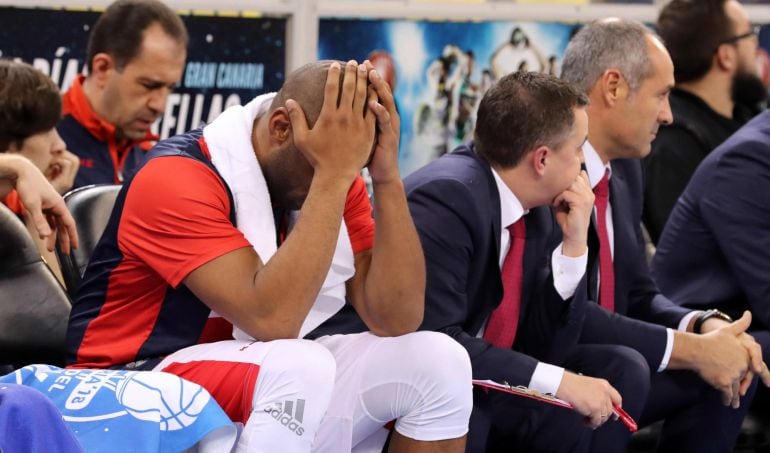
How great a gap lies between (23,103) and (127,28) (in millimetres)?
933

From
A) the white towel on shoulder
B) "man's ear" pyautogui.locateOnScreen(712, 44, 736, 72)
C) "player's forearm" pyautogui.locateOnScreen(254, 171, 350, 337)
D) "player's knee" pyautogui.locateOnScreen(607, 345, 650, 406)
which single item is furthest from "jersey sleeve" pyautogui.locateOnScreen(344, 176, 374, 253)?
"man's ear" pyautogui.locateOnScreen(712, 44, 736, 72)

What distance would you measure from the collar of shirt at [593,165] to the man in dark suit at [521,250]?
0.40 m

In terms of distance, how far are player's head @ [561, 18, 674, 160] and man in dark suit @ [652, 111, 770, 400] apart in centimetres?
24

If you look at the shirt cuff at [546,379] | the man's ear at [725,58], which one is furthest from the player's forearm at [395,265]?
the man's ear at [725,58]

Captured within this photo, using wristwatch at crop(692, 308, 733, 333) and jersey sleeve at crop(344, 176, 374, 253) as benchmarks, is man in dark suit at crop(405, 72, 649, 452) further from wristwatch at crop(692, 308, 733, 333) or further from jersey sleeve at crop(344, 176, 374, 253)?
wristwatch at crop(692, 308, 733, 333)

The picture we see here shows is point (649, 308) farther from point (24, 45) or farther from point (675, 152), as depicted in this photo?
point (24, 45)

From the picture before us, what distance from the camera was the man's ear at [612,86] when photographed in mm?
4164

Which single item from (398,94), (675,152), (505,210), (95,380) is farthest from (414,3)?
(95,380)

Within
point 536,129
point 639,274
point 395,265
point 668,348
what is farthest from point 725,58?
point 395,265

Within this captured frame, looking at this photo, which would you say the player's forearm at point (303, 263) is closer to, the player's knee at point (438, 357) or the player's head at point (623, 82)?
the player's knee at point (438, 357)

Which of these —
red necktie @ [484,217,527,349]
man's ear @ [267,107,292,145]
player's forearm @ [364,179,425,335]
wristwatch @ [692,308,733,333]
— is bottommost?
wristwatch @ [692,308,733,333]

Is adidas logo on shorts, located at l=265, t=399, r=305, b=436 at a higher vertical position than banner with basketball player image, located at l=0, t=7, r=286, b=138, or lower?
lower

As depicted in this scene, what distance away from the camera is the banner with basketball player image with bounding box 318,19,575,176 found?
5070 mm

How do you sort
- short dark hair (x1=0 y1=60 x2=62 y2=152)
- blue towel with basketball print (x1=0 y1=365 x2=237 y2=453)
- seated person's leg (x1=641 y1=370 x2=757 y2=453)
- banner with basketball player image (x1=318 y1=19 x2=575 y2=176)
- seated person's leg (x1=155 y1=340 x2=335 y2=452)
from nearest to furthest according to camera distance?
blue towel with basketball print (x1=0 y1=365 x2=237 y2=453)
seated person's leg (x1=155 y1=340 x2=335 y2=452)
short dark hair (x1=0 y1=60 x2=62 y2=152)
seated person's leg (x1=641 y1=370 x2=757 y2=453)
banner with basketball player image (x1=318 y1=19 x2=575 y2=176)
